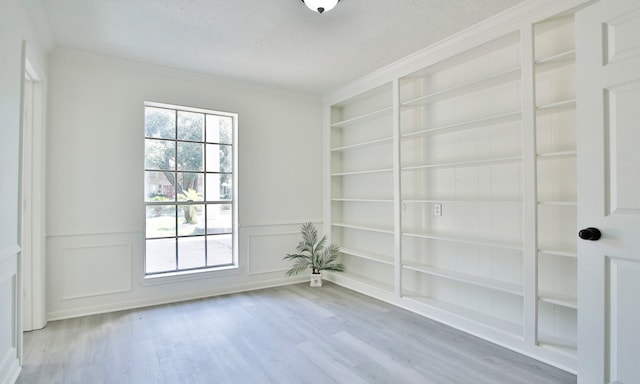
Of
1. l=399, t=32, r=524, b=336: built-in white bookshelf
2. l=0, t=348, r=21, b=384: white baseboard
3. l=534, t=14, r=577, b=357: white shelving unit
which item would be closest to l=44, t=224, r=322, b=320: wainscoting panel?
l=0, t=348, r=21, b=384: white baseboard

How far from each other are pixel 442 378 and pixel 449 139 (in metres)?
2.20

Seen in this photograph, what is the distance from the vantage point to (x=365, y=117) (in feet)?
13.7

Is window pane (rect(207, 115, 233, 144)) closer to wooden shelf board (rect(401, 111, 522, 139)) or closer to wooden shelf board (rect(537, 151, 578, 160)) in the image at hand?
wooden shelf board (rect(401, 111, 522, 139))

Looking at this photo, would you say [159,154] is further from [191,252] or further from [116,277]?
[116,277]

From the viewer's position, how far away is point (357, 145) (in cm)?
426

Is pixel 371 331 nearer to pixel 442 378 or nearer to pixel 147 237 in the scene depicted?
pixel 442 378

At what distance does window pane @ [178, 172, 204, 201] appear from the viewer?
3955 mm

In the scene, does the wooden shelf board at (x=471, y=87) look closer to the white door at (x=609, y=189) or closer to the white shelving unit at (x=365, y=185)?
the white shelving unit at (x=365, y=185)

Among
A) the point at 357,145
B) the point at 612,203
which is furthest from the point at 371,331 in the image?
the point at 357,145

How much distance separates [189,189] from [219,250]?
86 centimetres

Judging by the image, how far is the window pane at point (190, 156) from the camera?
3967mm

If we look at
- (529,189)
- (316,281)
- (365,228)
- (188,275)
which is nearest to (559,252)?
(529,189)

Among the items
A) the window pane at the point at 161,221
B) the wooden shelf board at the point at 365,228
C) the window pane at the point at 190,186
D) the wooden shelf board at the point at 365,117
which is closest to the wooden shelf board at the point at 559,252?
the wooden shelf board at the point at 365,228

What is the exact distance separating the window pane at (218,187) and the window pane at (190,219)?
0.66 ft
